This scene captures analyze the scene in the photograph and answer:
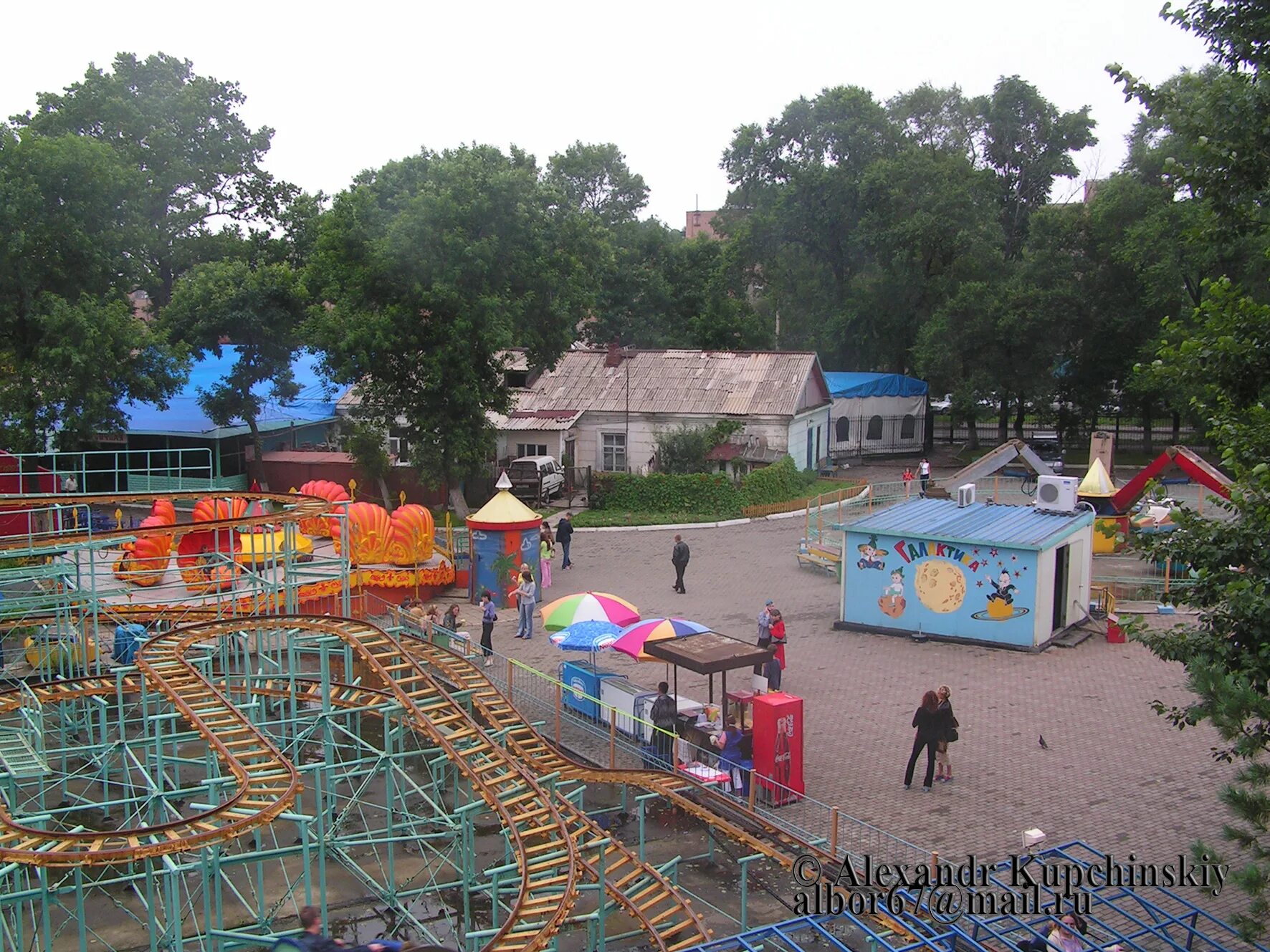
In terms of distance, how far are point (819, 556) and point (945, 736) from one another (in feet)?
47.1

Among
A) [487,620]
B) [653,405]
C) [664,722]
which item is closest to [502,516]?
[487,620]

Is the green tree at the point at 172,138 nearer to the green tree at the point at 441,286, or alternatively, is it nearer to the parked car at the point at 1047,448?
the green tree at the point at 441,286

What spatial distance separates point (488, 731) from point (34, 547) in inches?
297

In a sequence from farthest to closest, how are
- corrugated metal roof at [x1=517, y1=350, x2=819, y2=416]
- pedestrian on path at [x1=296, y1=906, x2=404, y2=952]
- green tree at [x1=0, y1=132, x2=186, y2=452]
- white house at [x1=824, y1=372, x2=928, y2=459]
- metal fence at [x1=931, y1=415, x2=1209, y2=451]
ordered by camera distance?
metal fence at [x1=931, y1=415, x2=1209, y2=451] < white house at [x1=824, y1=372, x2=928, y2=459] < corrugated metal roof at [x1=517, y1=350, x2=819, y2=416] < green tree at [x1=0, y1=132, x2=186, y2=452] < pedestrian on path at [x1=296, y1=906, x2=404, y2=952]

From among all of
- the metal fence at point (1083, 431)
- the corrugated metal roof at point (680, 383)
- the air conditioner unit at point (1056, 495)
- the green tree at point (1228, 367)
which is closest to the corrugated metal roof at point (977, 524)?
the air conditioner unit at point (1056, 495)

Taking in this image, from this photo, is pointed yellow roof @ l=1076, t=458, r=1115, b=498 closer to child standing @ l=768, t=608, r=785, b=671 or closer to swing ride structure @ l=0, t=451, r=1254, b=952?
child standing @ l=768, t=608, r=785, b=671

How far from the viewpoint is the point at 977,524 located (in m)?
23.9

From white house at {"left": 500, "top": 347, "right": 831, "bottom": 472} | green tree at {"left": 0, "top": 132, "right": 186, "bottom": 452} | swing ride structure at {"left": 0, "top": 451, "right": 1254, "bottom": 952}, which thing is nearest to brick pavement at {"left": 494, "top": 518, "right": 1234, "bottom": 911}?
swing ride structure at {"left": 0, "top": 451, "right": 1254, "bottom": 952}

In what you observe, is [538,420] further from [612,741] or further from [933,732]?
[933,732]

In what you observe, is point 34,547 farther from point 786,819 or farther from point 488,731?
point 786,819

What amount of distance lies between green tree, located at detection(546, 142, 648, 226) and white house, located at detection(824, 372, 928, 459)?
59.8ft

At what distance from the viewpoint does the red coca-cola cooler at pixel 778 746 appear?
15648 millimetres

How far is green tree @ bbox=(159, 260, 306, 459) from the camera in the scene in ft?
125

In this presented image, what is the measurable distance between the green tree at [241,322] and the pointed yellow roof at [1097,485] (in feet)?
80.4
